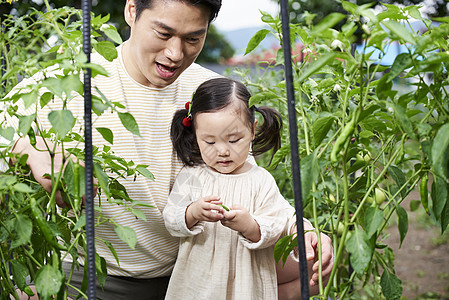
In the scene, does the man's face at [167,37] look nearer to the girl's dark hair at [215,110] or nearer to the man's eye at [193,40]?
the man's eye at [193,40]

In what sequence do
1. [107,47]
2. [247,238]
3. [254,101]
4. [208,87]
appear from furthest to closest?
[208,87]
[247,238]
[254,101]
[107,47]

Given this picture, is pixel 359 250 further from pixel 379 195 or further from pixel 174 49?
pixel 174 49

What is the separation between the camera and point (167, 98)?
1.70 metres

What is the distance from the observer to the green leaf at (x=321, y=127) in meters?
0.94

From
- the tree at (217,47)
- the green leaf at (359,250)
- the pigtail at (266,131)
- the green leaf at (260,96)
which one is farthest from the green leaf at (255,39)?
the tree at (217,47)

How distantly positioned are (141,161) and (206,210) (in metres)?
0.35

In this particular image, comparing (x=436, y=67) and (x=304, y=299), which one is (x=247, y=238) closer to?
(x=304, y=299)

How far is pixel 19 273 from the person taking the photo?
991mm

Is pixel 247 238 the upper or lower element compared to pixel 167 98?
lower

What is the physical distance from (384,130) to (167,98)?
2.65 ft

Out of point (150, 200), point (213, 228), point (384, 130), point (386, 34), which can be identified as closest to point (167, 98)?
point (150, 200)

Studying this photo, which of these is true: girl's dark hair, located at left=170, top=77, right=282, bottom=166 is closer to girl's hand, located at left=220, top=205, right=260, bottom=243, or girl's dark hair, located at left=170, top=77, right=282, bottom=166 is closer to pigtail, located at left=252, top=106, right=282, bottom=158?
pigtail, located at left=252, top=106, right=282, bottom=158

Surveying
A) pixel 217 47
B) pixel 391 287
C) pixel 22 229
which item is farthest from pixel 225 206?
pixel 217 47

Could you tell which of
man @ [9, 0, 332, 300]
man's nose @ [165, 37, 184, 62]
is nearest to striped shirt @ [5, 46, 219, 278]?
man @ [9, 0, 332, 300]
